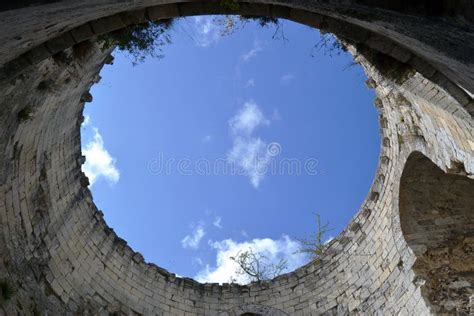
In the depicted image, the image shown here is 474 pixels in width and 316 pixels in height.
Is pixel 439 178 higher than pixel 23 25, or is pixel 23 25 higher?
pixel 439 178

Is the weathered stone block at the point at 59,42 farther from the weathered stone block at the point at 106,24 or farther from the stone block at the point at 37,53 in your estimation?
the weathered stone block at the point at 106,24

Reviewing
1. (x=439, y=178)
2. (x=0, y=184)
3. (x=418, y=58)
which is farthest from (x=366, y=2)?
(x=0, y=184)

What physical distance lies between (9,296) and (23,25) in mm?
3850

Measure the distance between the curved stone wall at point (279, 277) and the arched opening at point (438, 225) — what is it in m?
0.03

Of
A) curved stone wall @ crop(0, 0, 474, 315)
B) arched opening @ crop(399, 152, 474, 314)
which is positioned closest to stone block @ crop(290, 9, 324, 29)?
curved stone wall @ crop(0, 0, 474, 315)

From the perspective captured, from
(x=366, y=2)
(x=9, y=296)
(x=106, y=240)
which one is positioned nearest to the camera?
(x=366, y=2)

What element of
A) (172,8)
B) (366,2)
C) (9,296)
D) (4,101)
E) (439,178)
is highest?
(439,178)

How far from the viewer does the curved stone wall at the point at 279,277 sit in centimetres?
482

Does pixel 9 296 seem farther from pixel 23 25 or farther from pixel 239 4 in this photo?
pixel 239 4

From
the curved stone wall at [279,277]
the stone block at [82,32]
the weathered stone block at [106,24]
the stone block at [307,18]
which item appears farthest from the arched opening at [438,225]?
the stone block at [82,32]

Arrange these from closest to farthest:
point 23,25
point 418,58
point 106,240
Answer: point 23,25, point 418,58, point 106,240

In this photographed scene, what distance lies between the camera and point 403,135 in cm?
812

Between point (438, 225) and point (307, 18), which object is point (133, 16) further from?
point (438, 225)

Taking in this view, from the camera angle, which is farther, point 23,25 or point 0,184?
point 0,184
